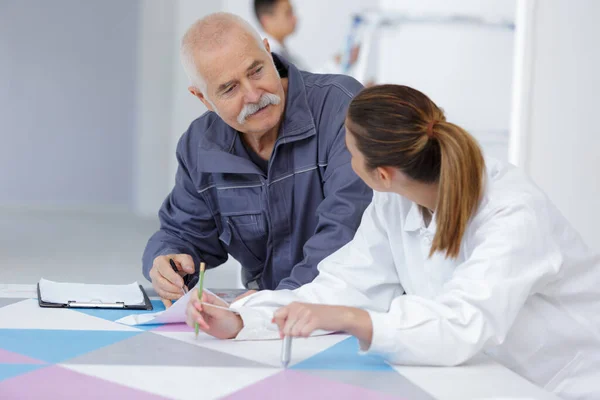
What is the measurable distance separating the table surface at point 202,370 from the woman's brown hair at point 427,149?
25 cm

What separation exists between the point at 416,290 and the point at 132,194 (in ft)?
21.2

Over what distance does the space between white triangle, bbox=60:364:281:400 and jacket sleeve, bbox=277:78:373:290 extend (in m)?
0.52

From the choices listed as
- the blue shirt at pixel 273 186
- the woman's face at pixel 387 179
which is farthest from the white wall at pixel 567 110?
the woman's face at pixel 387 179

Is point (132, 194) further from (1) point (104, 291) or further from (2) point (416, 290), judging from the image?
(2) point (416, 290)

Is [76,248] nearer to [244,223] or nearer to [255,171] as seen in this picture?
[244,223]

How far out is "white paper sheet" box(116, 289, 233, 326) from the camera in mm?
1524

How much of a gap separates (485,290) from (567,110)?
8.25ft

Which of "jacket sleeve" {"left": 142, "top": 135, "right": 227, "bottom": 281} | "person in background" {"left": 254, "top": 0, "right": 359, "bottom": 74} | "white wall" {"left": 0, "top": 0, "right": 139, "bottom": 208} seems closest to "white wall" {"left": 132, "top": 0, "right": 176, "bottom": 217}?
"white wall" {"left": 0, "top": 0, "right": 139, "bottom": 208}

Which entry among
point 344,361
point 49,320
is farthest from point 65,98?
point 344,361

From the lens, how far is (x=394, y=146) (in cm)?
136

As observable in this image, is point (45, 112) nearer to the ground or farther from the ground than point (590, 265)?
nearer to the ground

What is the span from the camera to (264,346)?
4.68 feet

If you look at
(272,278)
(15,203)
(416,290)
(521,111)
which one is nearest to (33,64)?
(15,203)

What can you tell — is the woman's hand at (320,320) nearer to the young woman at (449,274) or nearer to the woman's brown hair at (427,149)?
the young woman at (449,274)
